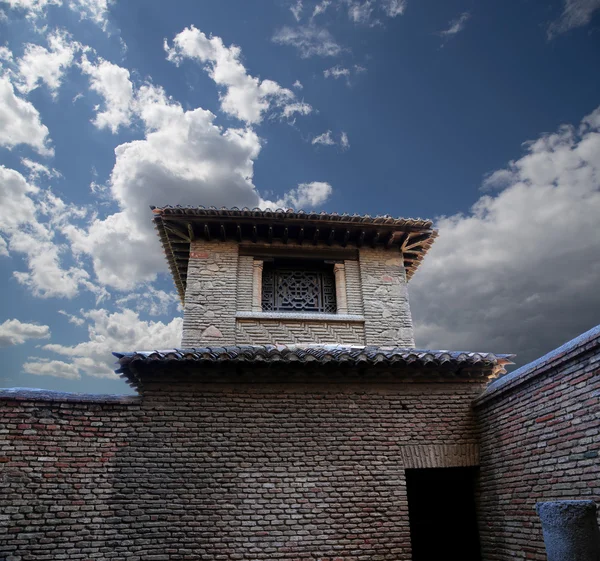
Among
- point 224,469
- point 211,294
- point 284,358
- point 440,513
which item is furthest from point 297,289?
point 440,513

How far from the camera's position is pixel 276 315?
8875 mm

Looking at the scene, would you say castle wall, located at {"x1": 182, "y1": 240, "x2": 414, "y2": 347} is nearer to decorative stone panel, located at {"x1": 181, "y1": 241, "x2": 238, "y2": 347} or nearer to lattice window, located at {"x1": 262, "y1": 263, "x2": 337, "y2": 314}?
decorative stone panel, located at {"x1": 181, "y1": 241, "x2": 238, "y2": 347}

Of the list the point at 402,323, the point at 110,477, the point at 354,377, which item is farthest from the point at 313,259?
the point at 110,477

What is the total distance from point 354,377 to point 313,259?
143 inches

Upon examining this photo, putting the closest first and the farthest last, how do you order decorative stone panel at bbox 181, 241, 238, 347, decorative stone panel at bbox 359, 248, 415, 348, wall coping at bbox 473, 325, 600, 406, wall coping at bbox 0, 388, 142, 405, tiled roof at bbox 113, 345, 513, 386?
wall coping at bbox 473, 325, 600, 406 < wall coping at bbox 0, 388, 142, 405 < tiled roof at bbox 113, 345, 513, 386 < decorative stone panel at bbox 181, 241, 238, 347 < decorative stone panel at bbox 359, 248, 415, 348

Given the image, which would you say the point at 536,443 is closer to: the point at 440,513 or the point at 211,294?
the point at 440,513

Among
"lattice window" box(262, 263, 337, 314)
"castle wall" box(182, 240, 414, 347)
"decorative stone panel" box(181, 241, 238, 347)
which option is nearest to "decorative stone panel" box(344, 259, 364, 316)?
"castle wall" box(182, 240, 414, 347)

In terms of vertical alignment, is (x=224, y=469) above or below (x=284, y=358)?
below

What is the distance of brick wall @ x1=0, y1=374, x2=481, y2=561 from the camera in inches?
221

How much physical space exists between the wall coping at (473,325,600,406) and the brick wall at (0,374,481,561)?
33.0 inches

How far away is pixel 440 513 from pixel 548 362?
12.5 feet

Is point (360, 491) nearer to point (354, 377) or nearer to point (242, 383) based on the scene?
point (354, 377)

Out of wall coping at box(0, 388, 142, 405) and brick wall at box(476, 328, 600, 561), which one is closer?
brick wall at box(476, 328, 600, 561)

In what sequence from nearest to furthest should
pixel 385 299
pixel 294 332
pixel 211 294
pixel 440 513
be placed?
pixel 440 513, pixel 294 332, pixel 211 294, pixel 385 299
